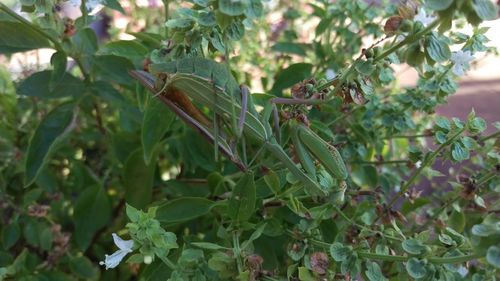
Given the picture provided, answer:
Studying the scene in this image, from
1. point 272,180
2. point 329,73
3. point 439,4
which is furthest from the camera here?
point 329,73

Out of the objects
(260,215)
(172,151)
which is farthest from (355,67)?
(172,151)

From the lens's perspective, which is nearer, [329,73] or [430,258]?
[430,258]

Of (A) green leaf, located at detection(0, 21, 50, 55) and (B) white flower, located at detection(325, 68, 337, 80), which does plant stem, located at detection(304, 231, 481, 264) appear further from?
(A) green leaf, located at detection(0, 21, 50, 55)

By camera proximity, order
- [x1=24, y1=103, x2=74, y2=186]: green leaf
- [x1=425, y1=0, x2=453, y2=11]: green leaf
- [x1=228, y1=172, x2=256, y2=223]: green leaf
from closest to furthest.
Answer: [x1=425, y1=0, x2=453, y2=11]: green leaf → [x1=228, y1=172, x2=256, y2=223]: green leaf → [x1=24, y1=103, x2=74, y2=186]: green leaf

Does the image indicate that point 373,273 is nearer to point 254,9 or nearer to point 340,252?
point 340,252

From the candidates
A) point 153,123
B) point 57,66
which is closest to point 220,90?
point 153,123

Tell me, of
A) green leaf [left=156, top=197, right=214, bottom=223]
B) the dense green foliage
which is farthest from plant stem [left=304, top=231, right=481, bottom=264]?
green leaf [left=156, top=197, right=214, bottom=223]
